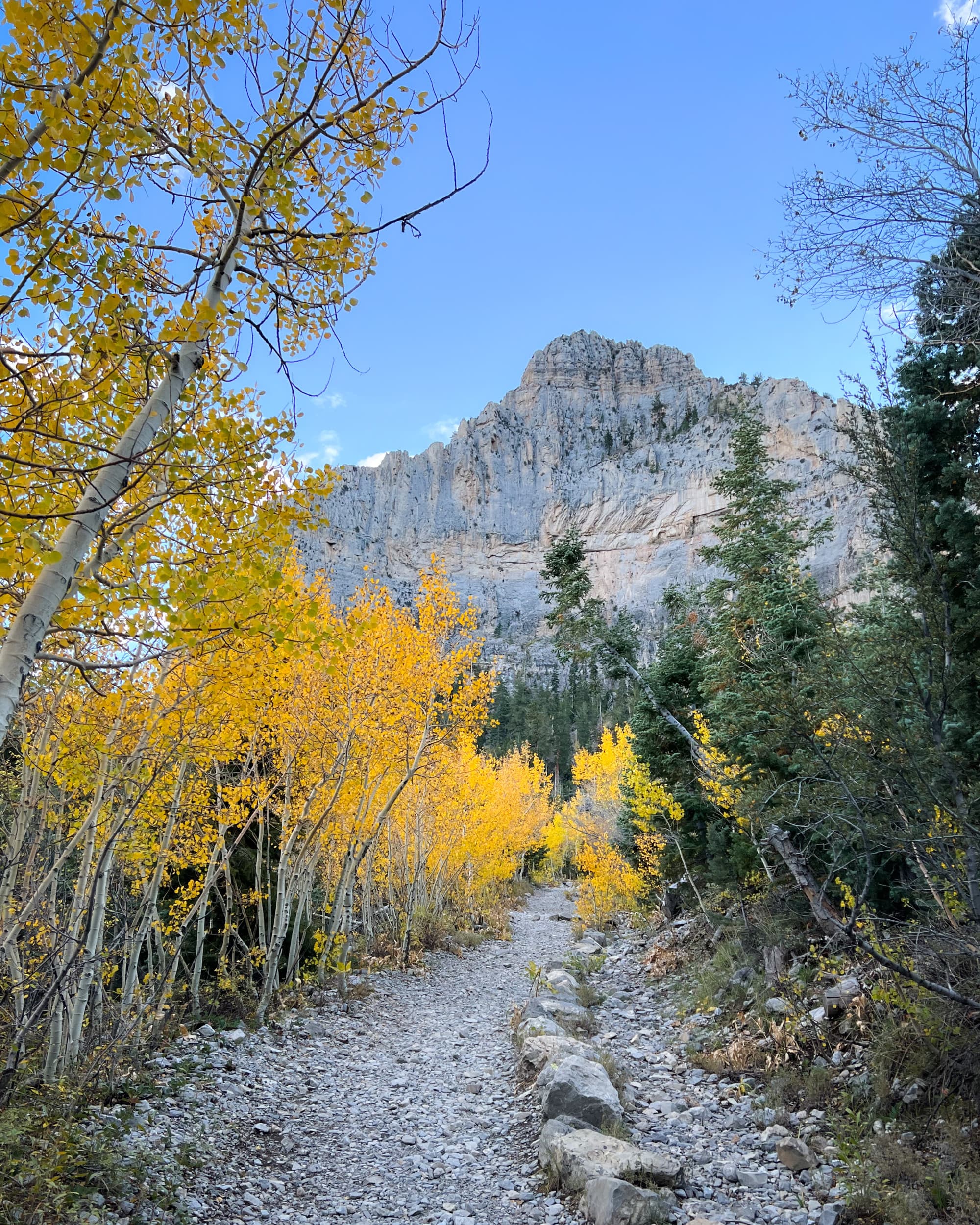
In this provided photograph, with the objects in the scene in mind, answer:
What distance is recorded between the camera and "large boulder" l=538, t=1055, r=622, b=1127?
5500mm

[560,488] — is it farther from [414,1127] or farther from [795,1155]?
[795,1155]

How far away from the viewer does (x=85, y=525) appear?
2.46 meters

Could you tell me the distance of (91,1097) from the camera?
5020 millimetres

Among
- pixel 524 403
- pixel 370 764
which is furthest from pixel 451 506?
pixel 370 764

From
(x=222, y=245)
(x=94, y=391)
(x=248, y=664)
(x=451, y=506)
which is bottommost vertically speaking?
(x=248, y=664)

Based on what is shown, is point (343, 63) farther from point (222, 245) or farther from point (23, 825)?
point (23, 825)

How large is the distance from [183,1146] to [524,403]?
120m

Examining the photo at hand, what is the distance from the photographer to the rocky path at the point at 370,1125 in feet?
15.2

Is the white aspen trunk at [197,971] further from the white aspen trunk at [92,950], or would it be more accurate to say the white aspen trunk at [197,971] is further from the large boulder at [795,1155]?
the large boulder at [795,1155]

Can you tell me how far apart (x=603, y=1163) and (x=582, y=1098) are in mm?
1148

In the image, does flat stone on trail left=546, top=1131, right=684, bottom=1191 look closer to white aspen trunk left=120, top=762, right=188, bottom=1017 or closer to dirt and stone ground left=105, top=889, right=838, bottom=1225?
dirt and stone ground left=105, top=889, right=838, bottom=1225

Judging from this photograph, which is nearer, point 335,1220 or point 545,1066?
point 335,1220

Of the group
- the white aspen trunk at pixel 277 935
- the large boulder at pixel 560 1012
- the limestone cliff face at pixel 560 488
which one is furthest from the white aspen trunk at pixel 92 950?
the limestone cliff face at pixel 560 488

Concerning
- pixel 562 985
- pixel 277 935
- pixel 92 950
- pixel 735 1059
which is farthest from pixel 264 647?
pixel 562 985
